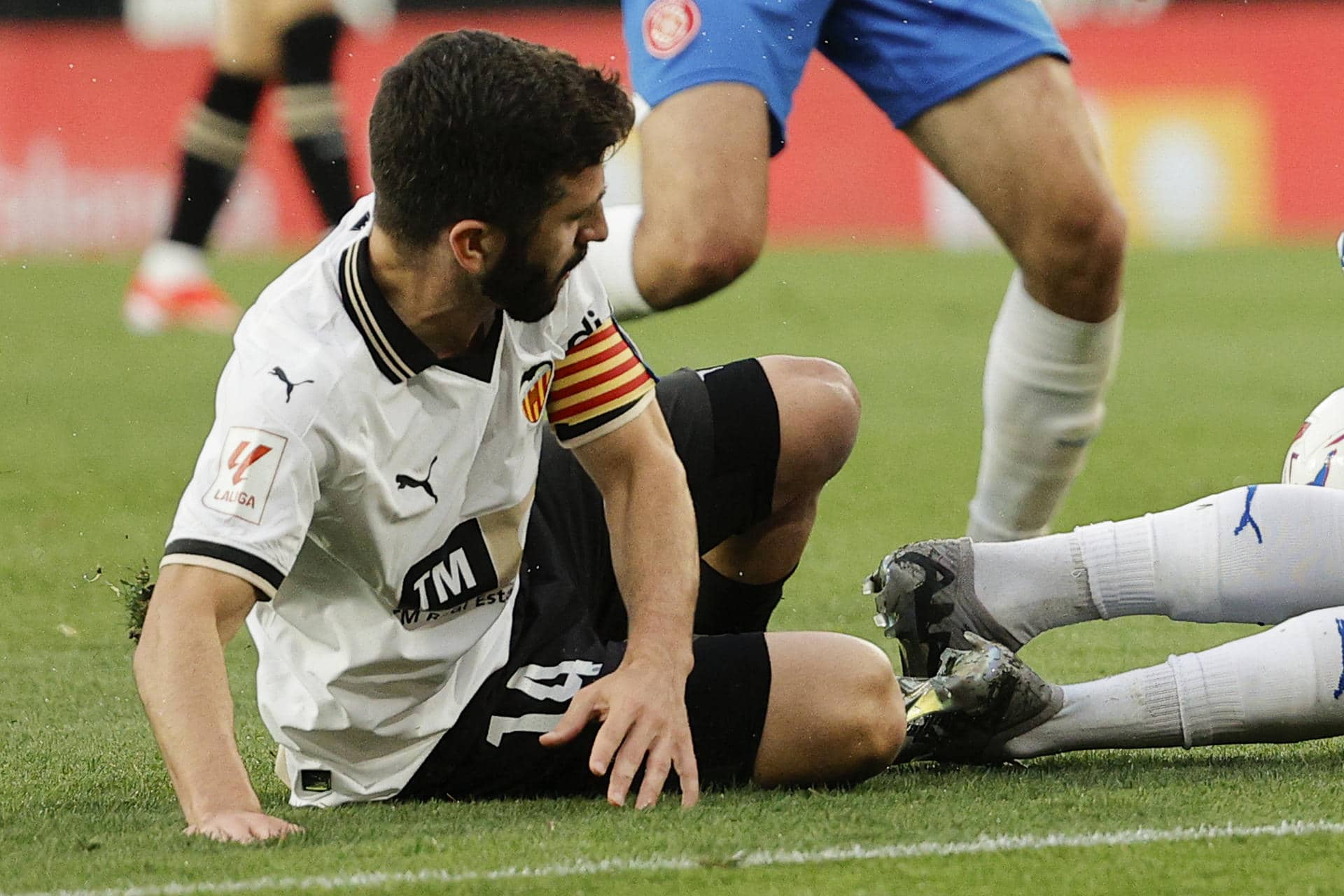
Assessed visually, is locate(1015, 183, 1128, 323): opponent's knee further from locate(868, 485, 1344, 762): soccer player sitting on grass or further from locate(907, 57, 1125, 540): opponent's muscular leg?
locate(868, 485, 1344, 762): soccer player sitting on grass

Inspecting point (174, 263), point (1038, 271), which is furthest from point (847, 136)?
point (1038, 271)

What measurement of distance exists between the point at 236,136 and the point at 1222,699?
6.17 meters

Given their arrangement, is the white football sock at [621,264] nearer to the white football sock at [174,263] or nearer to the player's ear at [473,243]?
the player's ear at [473,243]

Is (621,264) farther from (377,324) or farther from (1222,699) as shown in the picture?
(1222,699)

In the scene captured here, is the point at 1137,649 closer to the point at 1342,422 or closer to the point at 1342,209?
the point at 1342,422

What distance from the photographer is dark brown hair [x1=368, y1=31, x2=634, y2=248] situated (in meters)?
1.84

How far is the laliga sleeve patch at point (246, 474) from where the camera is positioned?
1.79 meters

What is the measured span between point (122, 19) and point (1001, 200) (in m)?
9.59

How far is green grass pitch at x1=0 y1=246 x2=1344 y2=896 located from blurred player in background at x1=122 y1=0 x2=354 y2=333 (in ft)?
1.00

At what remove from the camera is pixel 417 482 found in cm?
195

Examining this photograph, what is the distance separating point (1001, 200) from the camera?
282 cm

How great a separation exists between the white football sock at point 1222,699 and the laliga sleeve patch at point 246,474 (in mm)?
881

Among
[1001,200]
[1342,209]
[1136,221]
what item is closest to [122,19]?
[1136,221]

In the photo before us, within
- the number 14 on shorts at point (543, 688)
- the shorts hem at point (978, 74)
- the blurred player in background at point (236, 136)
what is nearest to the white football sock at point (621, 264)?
the shorts hem at point (978, 74)
